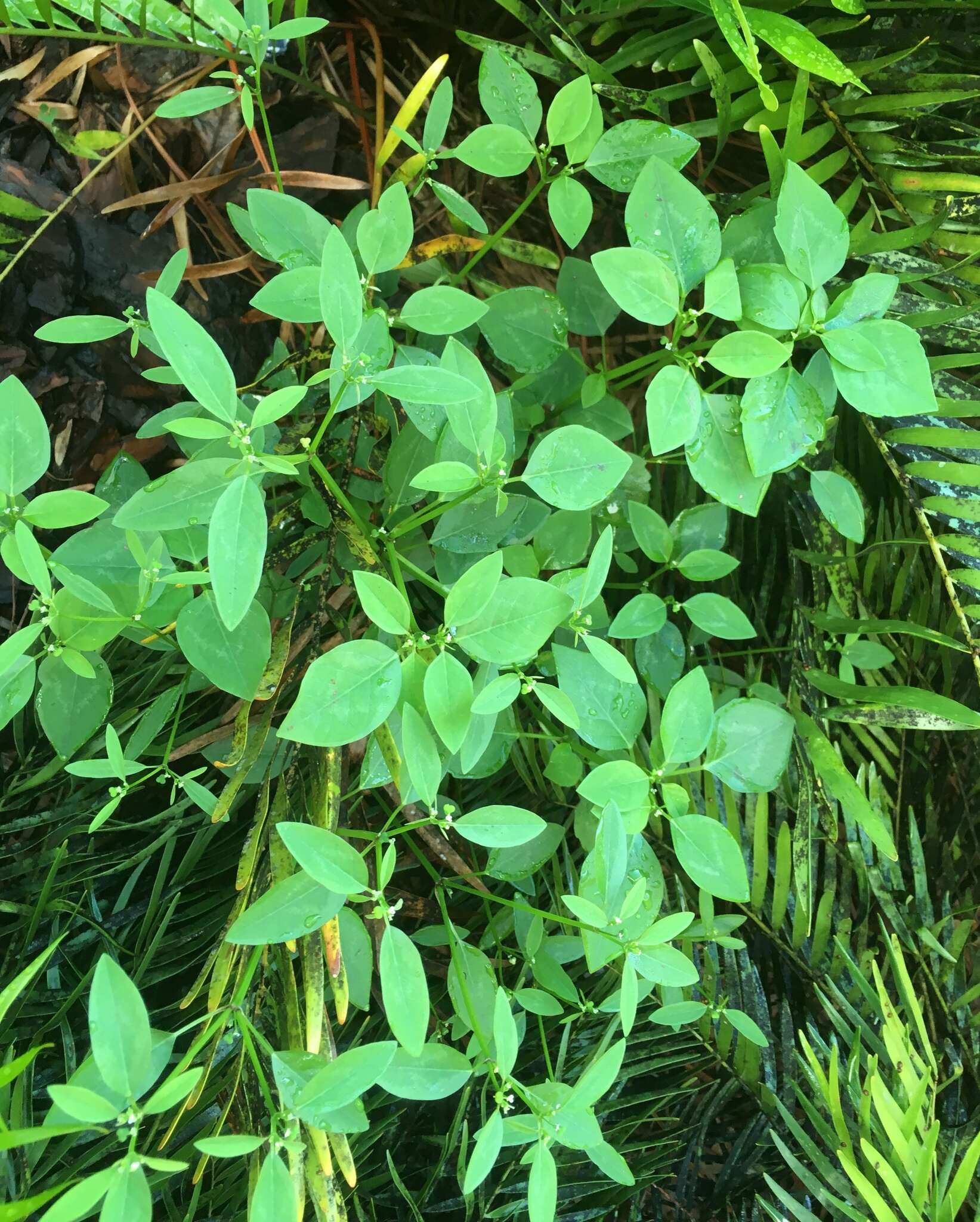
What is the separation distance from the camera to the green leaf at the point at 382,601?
1.55 feet

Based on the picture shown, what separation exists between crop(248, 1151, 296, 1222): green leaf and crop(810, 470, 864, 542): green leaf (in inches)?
23.9

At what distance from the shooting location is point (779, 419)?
1.88 ft

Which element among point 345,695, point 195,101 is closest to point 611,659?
point 345,695

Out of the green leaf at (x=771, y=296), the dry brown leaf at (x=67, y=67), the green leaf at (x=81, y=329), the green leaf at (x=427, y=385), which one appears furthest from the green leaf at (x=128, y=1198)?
the dry brown leaf at (x=67, y=67)

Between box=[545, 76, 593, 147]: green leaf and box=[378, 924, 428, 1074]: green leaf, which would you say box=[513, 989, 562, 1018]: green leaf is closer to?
box=[378, 924, 428, 1074]: green leaf

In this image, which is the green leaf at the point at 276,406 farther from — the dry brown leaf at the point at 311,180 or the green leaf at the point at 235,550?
the dry brown leaf at the point at 311,180

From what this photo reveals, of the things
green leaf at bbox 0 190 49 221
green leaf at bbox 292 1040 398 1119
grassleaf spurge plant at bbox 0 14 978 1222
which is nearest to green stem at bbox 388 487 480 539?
grassleaf spurge plant at bbox 0 14 978 1222

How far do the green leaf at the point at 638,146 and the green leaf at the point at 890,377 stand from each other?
192 millimetres

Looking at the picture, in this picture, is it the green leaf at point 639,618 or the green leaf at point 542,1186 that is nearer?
the green leaf at point 542,1186

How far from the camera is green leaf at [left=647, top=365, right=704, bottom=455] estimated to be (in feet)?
1.74

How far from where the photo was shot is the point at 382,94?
0.82 metres

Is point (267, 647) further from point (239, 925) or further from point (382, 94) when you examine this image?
point (382, 94)

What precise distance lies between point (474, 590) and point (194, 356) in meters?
0.19

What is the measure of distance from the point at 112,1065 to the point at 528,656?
0.30 m
